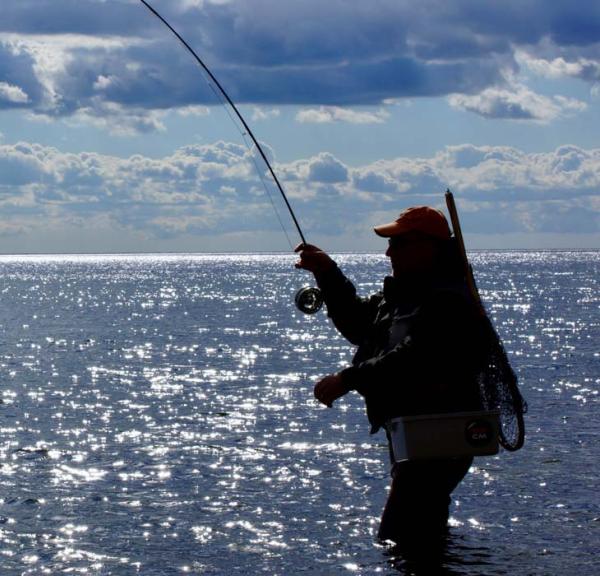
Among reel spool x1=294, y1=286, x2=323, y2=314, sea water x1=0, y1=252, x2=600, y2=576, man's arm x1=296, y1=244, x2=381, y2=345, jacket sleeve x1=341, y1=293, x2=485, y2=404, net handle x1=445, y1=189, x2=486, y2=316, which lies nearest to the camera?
jacket sleeve x1=341, y1=293, x2=485, y2=404

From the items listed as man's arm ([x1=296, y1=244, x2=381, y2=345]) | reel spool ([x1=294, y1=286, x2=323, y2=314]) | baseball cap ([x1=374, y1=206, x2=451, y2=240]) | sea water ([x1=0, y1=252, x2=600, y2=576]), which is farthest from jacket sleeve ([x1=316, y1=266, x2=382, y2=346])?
sea water ([x1=0, y1=252, x2=600, y2=576])

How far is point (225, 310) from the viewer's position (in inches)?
2896

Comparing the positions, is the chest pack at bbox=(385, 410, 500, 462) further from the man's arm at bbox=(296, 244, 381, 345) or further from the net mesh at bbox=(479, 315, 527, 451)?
the man's arm at bbox=(296, 244, 381, 345)

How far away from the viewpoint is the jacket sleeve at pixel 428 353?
721 centimetres

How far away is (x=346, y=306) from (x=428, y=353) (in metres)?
0.87

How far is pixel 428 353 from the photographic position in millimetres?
7277

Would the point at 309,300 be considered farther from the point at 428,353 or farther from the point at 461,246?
the point at 428,353

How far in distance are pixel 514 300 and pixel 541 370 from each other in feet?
177

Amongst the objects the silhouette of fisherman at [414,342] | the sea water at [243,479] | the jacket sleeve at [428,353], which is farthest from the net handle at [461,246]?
the sea water at [243,479]

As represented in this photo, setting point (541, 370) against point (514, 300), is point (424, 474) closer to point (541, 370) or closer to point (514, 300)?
point (541, 370)

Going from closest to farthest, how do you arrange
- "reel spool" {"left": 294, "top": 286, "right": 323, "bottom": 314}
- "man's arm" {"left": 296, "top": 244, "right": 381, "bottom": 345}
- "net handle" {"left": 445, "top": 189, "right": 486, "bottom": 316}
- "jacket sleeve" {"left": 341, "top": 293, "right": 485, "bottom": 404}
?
"jacket sleeve" {"left": 341, "top": 293, "right": 485, "bottom": 404} → "net handle" {"left": 445, "top": 189, "right": 486, "bottom": 316} → "man's arm" {"left": 296, "top": 244, "right": 381, "bottom": 345} → "reel spool" {"left": 294, "top": 286, "right": 323, "bottom": 314}

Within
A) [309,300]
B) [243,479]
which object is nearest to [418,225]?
[309,300]

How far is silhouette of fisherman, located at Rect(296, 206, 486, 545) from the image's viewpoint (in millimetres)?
7258

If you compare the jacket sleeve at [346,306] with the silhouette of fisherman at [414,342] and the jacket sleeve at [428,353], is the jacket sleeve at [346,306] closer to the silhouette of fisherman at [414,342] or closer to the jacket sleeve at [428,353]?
the silhouette of fisherman at [414,342]
